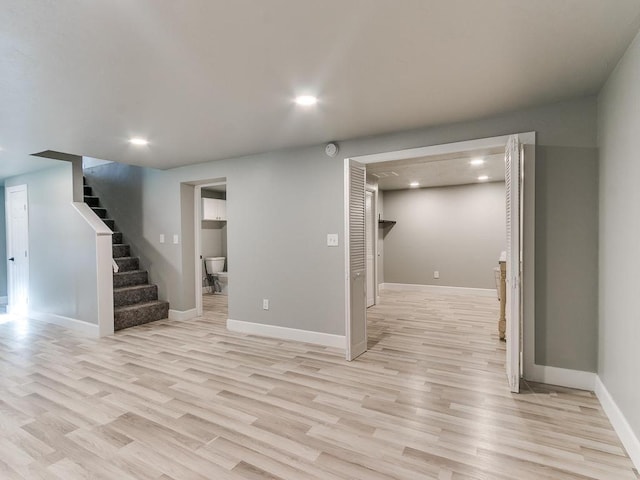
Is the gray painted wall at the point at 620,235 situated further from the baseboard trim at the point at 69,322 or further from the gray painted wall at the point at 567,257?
the baseboard trim at the point at 69,322

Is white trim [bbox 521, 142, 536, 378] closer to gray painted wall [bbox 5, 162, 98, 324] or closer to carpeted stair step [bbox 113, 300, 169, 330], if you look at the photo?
carpeted stair step [bbox 113, 300, 169, 330]

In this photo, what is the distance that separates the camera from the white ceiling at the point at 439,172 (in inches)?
189

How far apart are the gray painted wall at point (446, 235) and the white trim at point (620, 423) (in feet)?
14.9

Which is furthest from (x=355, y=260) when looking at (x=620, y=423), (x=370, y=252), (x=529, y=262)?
(x=370, y=252)

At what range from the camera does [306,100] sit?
102 inches

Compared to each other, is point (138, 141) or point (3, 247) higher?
point (138, 141)

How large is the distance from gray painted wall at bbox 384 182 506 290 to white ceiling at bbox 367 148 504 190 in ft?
1.09

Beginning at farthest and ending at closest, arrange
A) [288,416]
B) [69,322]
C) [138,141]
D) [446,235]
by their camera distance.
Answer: [446,235]
[69,322]
[138,141]
[288,416]

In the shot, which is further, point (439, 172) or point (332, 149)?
point (439, 172)

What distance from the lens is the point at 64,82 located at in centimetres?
223

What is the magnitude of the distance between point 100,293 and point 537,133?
5.19 meters

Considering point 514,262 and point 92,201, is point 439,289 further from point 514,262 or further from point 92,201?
point 92,201

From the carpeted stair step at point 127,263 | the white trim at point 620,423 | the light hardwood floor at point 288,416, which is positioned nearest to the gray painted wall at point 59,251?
the carpeted stair step at point 127,263

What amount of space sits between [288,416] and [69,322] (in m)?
4.08
